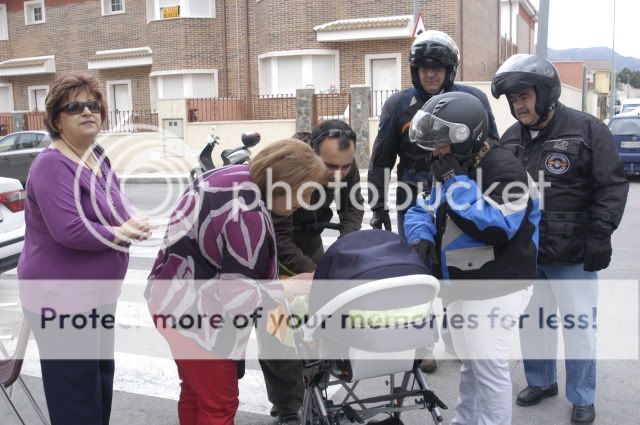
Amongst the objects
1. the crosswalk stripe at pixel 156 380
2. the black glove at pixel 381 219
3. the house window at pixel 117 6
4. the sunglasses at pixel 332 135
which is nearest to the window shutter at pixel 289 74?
the house window at pixel 117 6

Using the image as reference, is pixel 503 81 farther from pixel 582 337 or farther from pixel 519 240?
pixel 582 337

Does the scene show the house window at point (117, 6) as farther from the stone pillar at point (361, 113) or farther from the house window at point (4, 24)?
the stone pillar at point (361, 113)

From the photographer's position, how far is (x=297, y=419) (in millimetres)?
3969

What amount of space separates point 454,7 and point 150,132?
1162 centimetres

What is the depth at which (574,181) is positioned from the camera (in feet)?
12.4

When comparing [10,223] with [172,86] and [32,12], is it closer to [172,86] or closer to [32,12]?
[172,86]

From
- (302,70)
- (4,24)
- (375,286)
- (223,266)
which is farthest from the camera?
(4,24)

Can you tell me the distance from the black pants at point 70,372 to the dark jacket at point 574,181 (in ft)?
8.15

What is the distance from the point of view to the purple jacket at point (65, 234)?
291 centimetres

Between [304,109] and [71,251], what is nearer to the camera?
[71,251]

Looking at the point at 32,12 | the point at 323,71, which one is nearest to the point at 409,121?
the point at 323,71

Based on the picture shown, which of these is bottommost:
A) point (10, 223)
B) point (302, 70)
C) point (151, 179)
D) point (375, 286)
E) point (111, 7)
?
point (151, 179)

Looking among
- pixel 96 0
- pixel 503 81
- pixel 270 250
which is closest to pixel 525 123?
pixel 503 81

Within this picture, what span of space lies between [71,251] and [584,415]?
9.61 ft
